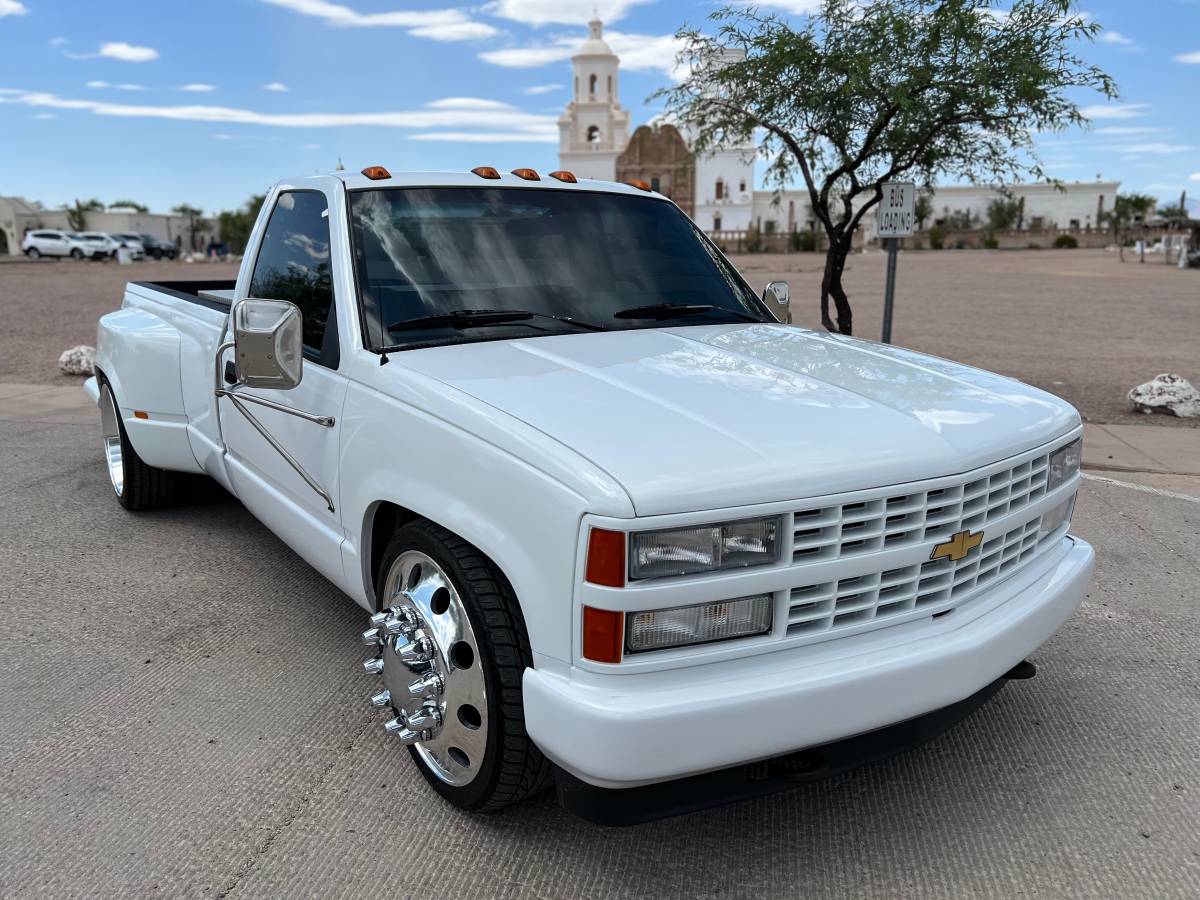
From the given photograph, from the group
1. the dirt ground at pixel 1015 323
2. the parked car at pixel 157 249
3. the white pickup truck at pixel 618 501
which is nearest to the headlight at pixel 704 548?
the white pickup truck at pixel 618 501

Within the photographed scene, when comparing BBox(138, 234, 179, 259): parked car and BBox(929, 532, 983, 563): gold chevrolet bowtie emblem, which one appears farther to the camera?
BBox(138, 234, 179, 259): parked car

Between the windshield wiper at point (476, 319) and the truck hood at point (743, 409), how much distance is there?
125 mm

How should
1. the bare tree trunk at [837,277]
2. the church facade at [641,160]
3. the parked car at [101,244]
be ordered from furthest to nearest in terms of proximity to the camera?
1. the church facade at [641,160]
2. the parked car at [101,244]
3. the bare tree trunk at [837,277]

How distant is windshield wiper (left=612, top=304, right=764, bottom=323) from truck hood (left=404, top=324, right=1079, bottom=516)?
0.50 feet

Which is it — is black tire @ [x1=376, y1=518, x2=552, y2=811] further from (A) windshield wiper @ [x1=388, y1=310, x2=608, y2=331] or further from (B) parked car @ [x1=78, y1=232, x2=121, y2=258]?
(B) parked car @ [x1=78, y1=232, x2=121, y2=258]

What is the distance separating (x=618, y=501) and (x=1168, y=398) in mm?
8752

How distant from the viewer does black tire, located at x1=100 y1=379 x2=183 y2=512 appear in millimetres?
5500

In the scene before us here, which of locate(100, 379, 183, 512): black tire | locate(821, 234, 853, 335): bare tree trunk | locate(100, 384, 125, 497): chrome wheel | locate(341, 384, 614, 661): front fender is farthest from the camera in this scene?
locate(821, 234, 853, 335): bare tree trunk

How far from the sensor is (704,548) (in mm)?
2229

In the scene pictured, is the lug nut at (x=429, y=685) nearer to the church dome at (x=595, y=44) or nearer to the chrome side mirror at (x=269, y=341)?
the chrome side mirror at (x=269, y=341)

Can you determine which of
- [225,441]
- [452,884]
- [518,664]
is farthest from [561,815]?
[225,441]

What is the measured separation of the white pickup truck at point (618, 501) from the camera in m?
2.23

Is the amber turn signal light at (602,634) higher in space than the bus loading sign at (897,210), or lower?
lower

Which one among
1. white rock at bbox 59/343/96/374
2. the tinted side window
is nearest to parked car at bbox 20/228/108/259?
white rock at bbox 59/343/96/374
